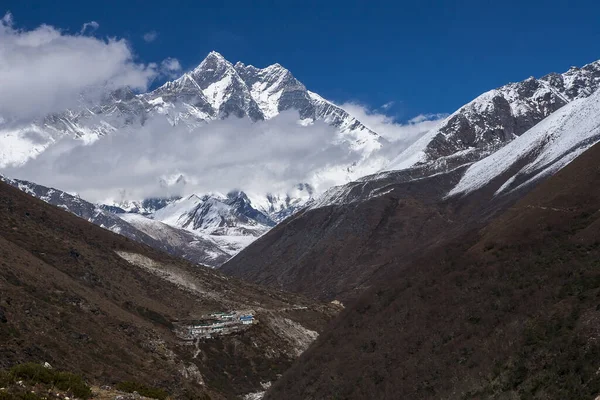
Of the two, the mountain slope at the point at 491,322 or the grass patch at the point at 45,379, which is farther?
the mountain slope at the point at 491,322

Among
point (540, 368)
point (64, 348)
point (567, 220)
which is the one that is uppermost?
point (64, 348)

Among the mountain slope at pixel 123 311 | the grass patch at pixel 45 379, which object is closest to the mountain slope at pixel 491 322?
the mountain slope at pixel 123 311

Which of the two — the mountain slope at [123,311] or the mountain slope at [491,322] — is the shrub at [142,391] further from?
the mountain slope at [491,322]

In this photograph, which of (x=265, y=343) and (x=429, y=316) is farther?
(x=265, y=343)

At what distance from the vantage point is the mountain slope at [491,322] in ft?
151

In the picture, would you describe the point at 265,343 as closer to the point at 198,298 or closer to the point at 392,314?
the point at 198,298

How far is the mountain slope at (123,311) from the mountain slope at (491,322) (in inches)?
808

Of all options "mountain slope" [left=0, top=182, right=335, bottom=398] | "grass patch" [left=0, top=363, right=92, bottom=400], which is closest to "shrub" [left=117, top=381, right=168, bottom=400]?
"grass patch" [left=0, top=363, right=92, bottom=400]

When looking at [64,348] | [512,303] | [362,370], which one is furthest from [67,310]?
[512,303]

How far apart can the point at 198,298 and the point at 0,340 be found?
9103 centimetres

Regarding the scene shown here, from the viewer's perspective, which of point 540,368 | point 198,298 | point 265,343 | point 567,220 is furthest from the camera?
point 198,298

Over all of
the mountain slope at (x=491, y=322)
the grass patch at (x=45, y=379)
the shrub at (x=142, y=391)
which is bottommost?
the mountain slope at (x=491, y=322)

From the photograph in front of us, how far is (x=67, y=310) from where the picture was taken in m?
85.8

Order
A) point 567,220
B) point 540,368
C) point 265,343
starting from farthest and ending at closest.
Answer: point 265,343, point 567,220, point 540,368
